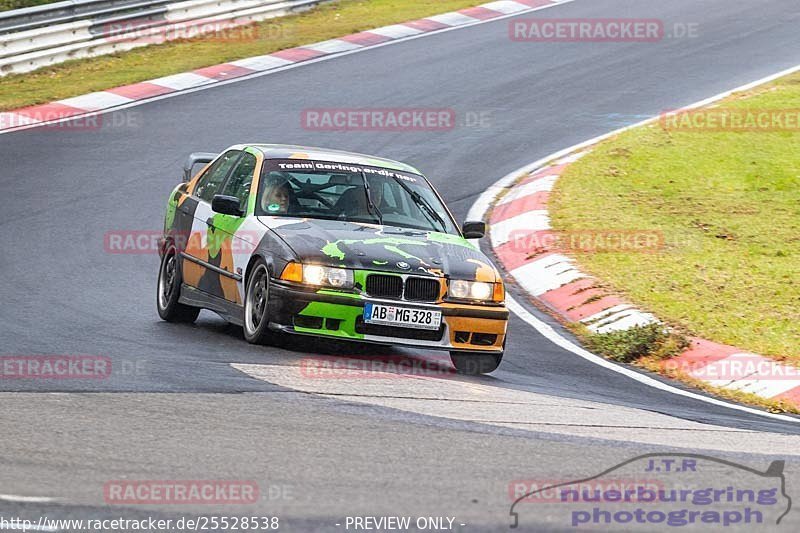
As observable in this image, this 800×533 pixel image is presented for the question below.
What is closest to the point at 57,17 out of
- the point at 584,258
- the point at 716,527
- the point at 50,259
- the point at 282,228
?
the point at 50,259

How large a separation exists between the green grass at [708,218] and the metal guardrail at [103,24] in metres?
8.57

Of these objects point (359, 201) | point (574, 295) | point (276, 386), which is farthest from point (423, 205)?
point (276, 386)

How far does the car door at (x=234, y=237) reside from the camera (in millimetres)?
9570

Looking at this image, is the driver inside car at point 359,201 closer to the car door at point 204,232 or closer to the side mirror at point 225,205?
the side mirror at point 225,205

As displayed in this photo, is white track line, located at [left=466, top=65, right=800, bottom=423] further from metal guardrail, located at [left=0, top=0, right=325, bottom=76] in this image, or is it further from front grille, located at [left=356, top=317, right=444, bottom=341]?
metal guardrail, located at [left=0, top=0, right=325, bottom=76]

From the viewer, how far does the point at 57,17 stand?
20.9 m

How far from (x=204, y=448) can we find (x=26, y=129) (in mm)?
12815

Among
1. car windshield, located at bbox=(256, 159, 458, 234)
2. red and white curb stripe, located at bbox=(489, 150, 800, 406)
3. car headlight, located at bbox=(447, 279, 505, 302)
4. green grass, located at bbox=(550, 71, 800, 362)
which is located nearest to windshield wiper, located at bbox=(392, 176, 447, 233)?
car windshield, located at bbox=(256, 159, 458, 234)

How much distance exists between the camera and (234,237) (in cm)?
977

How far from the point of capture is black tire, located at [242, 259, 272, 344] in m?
8.99

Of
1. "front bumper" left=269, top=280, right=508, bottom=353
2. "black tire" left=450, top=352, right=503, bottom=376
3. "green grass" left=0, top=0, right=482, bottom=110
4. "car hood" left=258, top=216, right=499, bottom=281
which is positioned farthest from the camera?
"green grass" left=0, top=0, right=482, bottom=110

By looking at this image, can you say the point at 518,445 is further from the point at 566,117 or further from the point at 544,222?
the point at 566,117

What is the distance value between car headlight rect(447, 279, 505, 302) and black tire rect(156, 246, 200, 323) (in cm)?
251

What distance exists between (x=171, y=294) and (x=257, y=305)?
5.43ft
